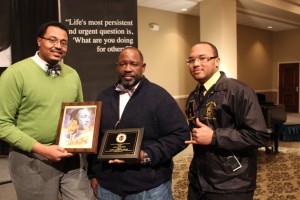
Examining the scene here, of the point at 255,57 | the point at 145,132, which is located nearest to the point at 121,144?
the point at 145,132

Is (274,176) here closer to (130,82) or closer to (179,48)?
(130,82)

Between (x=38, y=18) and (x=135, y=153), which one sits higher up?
(x=38, y=18)

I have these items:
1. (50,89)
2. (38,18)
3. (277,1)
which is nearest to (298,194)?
(50,89)

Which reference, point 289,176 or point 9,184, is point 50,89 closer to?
point 9,184

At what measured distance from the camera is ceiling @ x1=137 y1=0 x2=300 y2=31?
22.1 ft

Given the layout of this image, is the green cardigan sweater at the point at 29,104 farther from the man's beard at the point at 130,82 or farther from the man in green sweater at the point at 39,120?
the man's beard at the point at 130,82

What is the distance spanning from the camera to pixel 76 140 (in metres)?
1.49

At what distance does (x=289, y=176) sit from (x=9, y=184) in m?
3.69

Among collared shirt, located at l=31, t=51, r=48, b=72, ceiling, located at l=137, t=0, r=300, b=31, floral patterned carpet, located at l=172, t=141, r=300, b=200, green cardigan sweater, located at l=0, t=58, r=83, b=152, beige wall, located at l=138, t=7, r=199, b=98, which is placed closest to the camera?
green cardigan sweater, located at l=0, t=58, r=83, b=152

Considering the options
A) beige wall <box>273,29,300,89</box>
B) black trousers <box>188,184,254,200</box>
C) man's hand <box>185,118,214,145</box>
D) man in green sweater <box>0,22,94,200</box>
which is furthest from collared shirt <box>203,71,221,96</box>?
beige wall <box>273,29,300,89</box>

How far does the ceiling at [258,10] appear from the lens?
6.75m

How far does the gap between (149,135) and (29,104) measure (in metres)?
0.66

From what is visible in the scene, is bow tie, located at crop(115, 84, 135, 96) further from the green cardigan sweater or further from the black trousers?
the black trousers

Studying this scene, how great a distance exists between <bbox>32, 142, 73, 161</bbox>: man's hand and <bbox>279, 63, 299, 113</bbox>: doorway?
34.1ft
